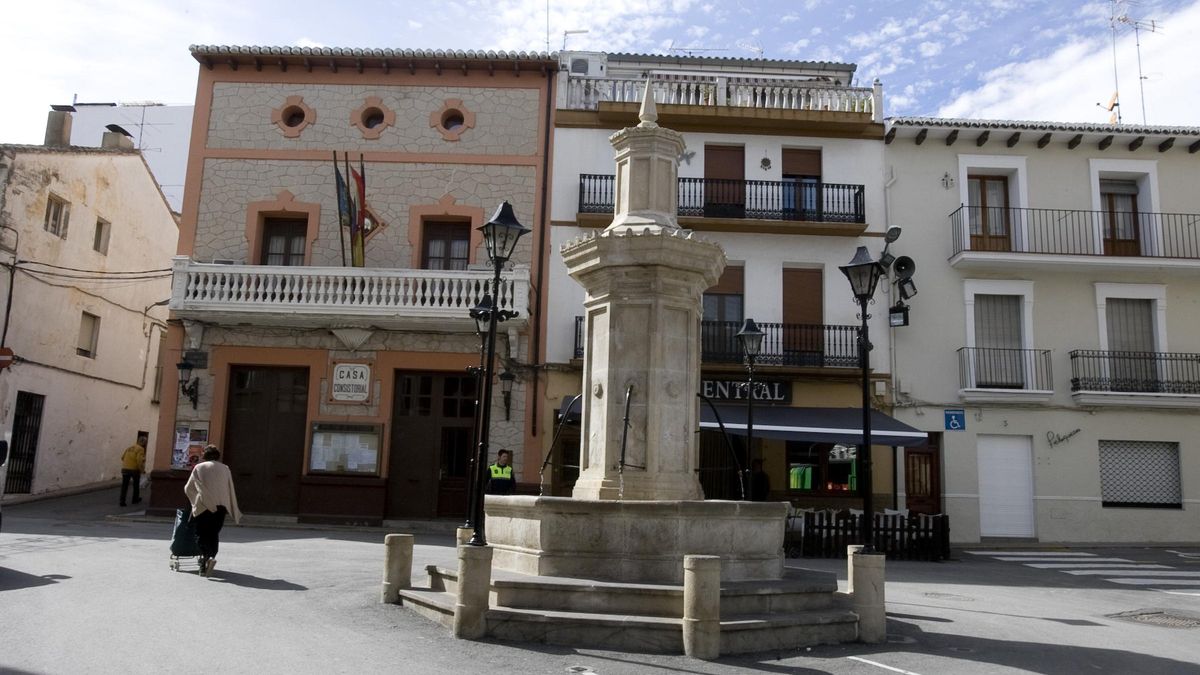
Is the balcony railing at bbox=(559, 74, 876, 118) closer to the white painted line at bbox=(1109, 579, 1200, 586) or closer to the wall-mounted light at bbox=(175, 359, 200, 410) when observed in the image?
the wall-mounted light at bbox=(175, 359, 200, 410)

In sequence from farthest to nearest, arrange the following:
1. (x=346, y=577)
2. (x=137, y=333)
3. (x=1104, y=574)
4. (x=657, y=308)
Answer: (x=137, y=333) → (x=1104, y=574) → (x=346, y=577) → (x=657, y=308)

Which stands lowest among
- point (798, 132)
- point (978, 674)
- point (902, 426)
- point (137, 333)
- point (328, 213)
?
point (978, 674)

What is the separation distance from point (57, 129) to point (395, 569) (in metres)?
21.3

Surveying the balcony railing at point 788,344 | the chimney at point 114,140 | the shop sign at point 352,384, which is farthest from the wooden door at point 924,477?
the chimney at point 114,140

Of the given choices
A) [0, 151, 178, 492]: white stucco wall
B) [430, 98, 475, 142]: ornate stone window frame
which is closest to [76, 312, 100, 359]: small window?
[0, 151, 178, 492]: white stucco wall

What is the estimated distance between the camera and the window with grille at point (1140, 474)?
773 inches

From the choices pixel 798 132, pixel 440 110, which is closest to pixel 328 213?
pixel 440 110

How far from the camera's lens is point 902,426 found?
1781 centimetres

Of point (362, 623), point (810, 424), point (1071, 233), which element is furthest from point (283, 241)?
point (1071, 233)

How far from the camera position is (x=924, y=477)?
19.8 meters

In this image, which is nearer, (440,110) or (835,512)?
(835,512)

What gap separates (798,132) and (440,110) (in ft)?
27.0

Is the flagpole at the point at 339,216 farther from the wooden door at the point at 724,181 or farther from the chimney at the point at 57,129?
the chimney at the point at 57,129

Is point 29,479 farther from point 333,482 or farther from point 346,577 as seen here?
point 346,577
